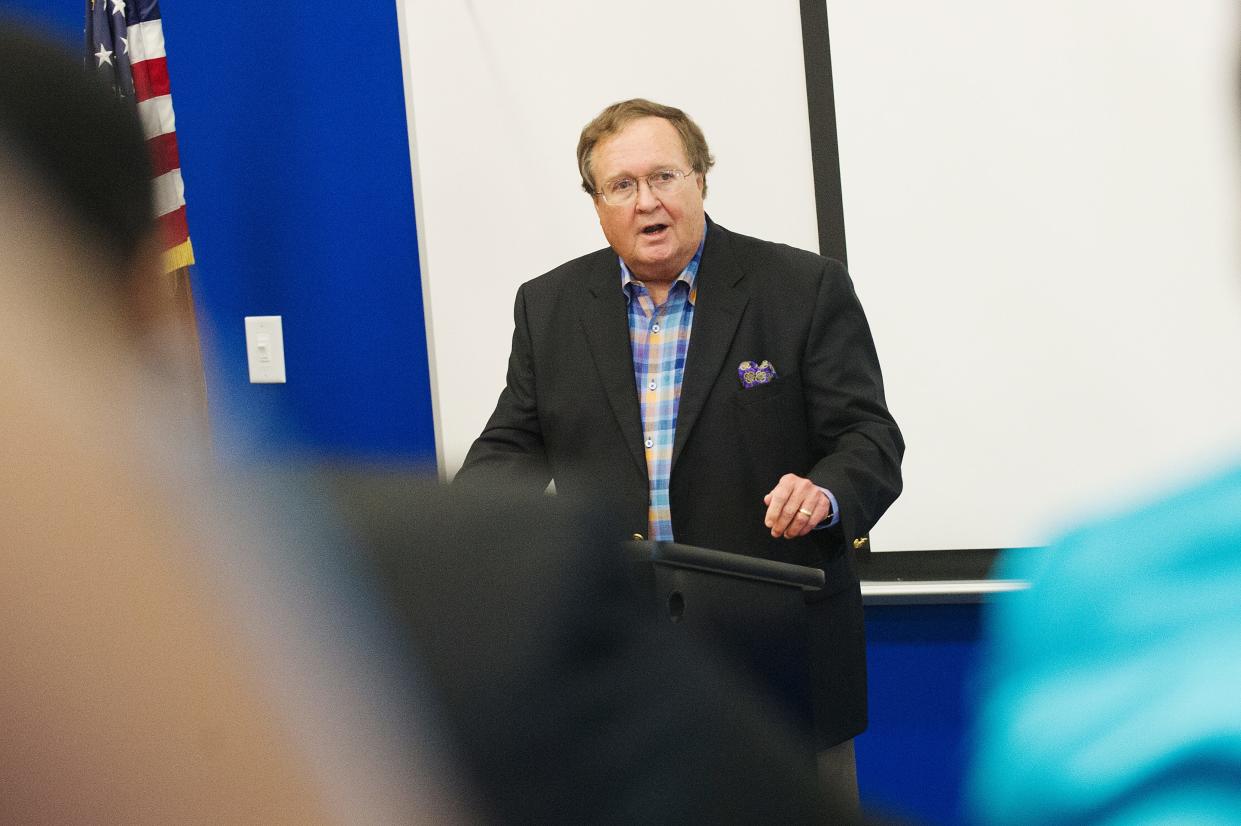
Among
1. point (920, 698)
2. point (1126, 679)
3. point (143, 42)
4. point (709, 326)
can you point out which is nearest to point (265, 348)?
point (143, 42)

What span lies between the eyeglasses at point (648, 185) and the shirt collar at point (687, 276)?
0.11 meters

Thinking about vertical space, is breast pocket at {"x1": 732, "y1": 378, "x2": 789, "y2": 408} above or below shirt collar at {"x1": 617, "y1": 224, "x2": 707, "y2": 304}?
below

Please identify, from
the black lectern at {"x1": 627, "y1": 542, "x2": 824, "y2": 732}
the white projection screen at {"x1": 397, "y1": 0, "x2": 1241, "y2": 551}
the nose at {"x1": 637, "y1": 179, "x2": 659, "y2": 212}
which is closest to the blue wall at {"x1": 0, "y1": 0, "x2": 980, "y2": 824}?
the white projection screen at {"x1": 397, "y1": 0, "x2": 1241, "y2": 551}

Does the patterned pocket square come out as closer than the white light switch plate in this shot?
Yes

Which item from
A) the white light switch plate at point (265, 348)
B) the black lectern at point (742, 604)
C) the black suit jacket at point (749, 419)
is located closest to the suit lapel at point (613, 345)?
the black suit jacket at point (749, 419)

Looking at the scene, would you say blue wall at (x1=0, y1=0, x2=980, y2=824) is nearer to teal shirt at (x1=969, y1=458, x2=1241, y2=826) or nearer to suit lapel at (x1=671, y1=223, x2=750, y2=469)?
suit lapel at (x1=671, y1=223, x2=750, y2=469)

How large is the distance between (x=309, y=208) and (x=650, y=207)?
175 centimetres

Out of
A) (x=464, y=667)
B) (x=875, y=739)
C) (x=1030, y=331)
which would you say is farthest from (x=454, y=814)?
(x=875, y=739)

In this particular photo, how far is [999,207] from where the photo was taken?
3.15 metres

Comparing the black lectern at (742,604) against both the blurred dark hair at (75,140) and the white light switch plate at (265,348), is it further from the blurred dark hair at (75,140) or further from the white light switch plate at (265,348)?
the white light switch plate at (265,348)

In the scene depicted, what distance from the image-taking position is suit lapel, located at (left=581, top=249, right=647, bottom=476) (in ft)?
8.33

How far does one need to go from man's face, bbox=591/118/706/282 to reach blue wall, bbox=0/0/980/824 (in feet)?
4.29

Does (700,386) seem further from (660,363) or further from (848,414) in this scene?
(848,414)

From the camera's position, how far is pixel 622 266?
271cm
